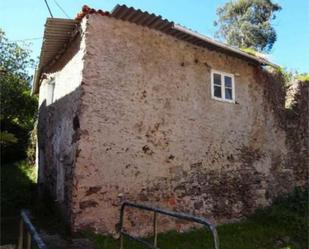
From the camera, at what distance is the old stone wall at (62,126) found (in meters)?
8.61

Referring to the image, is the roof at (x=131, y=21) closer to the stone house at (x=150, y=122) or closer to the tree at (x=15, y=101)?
the stone house at (x=150, y=122)

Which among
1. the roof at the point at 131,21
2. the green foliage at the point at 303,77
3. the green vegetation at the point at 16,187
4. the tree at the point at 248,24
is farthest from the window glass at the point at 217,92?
the tree at the point at 248,24

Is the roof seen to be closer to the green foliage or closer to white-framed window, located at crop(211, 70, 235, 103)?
white-framed window, located at crop(211, 70, 235, 103)

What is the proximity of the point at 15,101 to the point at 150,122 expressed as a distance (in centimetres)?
1275

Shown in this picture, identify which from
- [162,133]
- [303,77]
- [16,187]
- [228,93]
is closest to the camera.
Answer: [162,133]

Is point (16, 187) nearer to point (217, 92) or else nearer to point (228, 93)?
point (217, 92)

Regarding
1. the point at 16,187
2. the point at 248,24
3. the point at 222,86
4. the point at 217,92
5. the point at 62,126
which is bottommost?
the point at 16,187

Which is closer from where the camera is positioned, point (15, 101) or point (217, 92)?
point (217, 92)

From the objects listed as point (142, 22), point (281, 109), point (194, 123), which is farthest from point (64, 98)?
point (281, 109)

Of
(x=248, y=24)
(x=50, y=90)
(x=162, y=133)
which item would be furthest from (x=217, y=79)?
(x=248, y=24)

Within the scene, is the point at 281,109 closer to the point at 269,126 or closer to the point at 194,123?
the point at 269,126

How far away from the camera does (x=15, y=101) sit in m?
19.8

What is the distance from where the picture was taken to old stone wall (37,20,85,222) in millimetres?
8609

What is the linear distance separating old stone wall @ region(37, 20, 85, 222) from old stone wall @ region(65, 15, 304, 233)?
1.35ft
